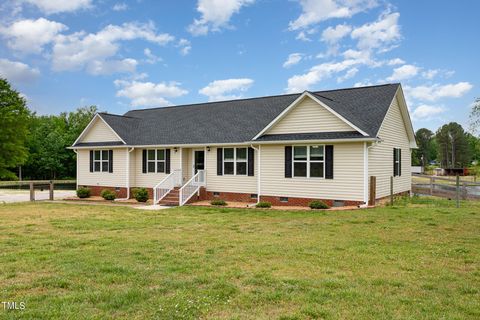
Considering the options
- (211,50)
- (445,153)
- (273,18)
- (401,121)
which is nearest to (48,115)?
(211,50)

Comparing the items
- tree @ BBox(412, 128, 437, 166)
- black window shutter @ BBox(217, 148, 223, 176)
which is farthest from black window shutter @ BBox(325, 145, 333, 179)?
tree @ BBox(412, 128, 437, 166)

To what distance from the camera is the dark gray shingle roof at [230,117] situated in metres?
17.5

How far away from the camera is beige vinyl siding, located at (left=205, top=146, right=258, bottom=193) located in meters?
18.7

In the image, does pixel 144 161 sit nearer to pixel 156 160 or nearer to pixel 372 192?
pixel 156 160

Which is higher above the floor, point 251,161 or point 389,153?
point 389,153

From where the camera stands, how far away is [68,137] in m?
52.6

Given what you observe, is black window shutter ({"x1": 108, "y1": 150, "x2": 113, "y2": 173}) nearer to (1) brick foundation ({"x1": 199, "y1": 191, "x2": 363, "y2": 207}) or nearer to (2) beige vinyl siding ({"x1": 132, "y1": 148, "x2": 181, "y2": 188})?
(2) beige vinyl siding ({"x1": 132, "y1": 148, "x2": 181, "y2": 188})

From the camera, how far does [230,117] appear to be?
22.2 meters

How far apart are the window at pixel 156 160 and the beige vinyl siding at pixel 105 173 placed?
5.12ft

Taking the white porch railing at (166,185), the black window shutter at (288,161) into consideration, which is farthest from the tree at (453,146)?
the white porch railing at (166,185)

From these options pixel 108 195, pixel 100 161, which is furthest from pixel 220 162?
pixel 100 161

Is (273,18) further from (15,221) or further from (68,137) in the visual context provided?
(68,137)

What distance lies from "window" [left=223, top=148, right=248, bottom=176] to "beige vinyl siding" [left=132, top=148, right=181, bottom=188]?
123 inches

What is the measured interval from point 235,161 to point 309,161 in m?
4.27
